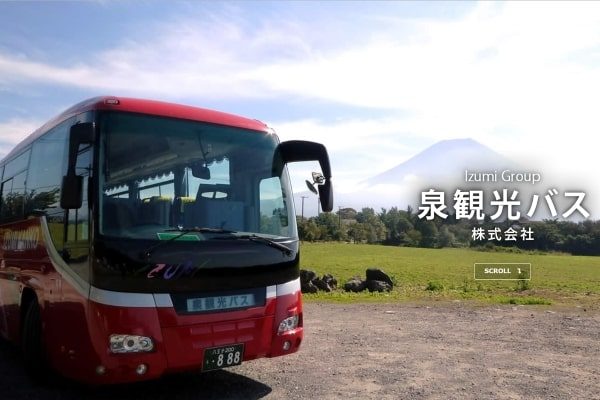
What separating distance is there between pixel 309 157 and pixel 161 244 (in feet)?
6.81

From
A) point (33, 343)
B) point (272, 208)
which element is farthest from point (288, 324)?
point (33, 343)

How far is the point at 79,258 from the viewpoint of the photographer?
16.4 feet

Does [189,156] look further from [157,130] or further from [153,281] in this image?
[153,281]

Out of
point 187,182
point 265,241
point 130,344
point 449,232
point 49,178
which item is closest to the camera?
point 130,344

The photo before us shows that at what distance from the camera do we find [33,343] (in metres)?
6.23

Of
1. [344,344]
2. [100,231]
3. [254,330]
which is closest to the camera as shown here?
[100,231]

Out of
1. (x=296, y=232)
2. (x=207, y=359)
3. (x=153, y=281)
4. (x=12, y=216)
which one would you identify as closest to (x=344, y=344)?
(x=296, y=232)

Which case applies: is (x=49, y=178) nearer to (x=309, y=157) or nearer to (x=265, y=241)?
(x=265, y=241)

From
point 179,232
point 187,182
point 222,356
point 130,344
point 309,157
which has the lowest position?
point 222,356

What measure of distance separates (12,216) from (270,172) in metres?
3.99

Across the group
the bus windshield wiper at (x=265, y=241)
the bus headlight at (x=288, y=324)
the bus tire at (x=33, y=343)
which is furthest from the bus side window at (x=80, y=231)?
the bus headlight at (x=288, y=324)

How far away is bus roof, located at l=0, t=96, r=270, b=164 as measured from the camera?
5152 mm

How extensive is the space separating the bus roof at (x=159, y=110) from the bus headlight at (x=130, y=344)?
2.03 metres

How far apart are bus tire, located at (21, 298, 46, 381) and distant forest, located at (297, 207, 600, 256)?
1936 cm
